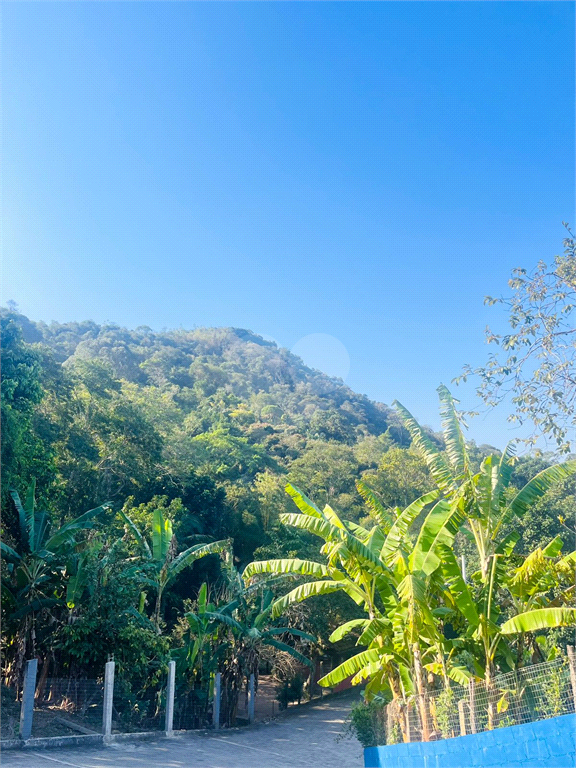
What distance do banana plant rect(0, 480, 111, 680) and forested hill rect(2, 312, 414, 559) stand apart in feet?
3.98

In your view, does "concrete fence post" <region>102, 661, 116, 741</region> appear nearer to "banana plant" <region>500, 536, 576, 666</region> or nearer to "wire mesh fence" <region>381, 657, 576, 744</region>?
"wire mesh fence" <region>381, 657, 576, 744</region>

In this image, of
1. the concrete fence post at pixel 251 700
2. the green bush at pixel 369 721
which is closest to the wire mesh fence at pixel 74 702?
the green bush at pixel 369 721

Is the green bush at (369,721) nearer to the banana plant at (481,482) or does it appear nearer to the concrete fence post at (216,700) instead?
the banana plant at (481,482)

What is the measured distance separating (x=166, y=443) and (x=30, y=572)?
2201 cm

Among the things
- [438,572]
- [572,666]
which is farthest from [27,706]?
[572,666]

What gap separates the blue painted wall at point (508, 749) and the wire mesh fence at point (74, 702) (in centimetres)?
610

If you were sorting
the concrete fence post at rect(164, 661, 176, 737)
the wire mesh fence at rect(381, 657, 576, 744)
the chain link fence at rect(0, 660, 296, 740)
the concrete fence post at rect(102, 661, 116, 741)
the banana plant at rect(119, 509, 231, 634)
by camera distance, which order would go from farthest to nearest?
1. the banana plant at rect(119, 509, 231, 634)
2. the concrete fence post at rect(164, 661, 176, 737)
3. the concrete fence post at rect(102, 661, 116, 741)
4. the chain link fence at rect(0, 660, 296, 740)
5. the wire mesh fence at rect(381, 657, 576, 744)

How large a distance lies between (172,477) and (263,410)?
1658 inches

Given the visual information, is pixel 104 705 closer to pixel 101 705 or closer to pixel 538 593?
pixel 101 705

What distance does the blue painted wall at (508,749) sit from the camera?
582cm

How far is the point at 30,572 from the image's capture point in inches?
492

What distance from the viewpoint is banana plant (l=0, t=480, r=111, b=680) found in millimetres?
12188

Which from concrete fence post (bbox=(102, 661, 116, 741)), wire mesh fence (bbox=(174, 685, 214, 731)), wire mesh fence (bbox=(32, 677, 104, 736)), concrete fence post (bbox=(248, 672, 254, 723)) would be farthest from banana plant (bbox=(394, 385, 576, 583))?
concrete fence post (bbox=(248, 672, 254, 723))

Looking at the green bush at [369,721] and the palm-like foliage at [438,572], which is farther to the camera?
the green bush at [369,721]
